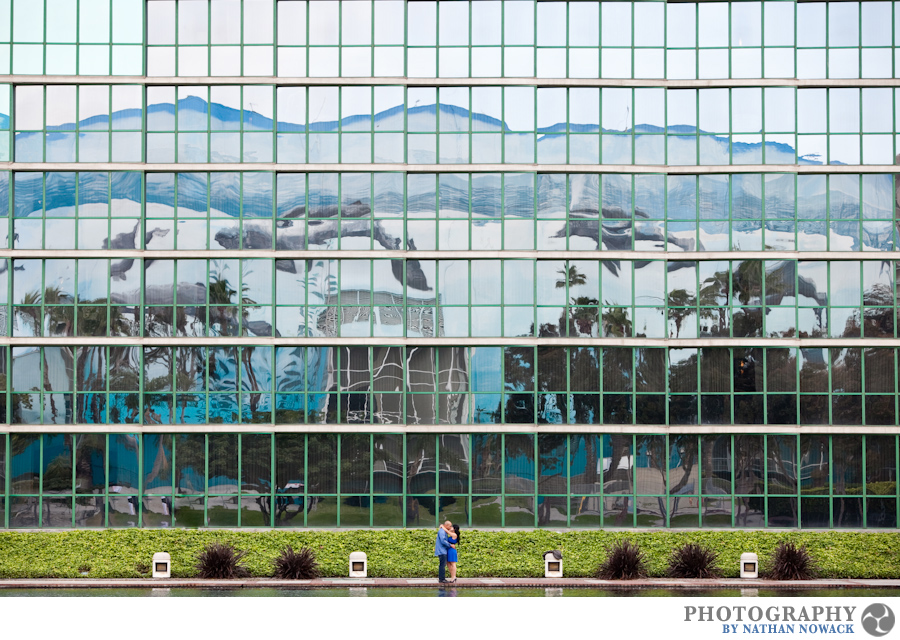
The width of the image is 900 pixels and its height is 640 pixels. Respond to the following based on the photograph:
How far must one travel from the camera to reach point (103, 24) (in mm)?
32969

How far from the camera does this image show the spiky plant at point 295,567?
26.5 metres

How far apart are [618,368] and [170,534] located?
16276 millimetres

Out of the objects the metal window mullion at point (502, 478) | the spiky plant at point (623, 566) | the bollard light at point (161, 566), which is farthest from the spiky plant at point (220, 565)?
the spiky plant at point (623, 566)

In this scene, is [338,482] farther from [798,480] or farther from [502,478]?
[798,480]

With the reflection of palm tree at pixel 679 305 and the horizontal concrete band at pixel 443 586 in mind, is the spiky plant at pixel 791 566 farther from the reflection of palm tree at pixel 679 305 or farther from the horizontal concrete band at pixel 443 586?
the reflection of palm tree at pixel 679 305

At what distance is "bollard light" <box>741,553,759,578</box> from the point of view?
87.6ft

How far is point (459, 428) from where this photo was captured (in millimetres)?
32688

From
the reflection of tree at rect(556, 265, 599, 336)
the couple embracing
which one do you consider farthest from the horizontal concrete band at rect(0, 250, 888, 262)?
the couple embracing

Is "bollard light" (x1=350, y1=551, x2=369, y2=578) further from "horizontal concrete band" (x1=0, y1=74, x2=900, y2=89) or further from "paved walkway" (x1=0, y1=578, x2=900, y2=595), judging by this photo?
Answer: "horizontal concrete band" (x1=0, y1=74, x2=900, y2=89)

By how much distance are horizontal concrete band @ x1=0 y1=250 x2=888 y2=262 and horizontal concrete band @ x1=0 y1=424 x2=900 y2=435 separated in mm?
5890

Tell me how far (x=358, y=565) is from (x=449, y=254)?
11.4 meters
